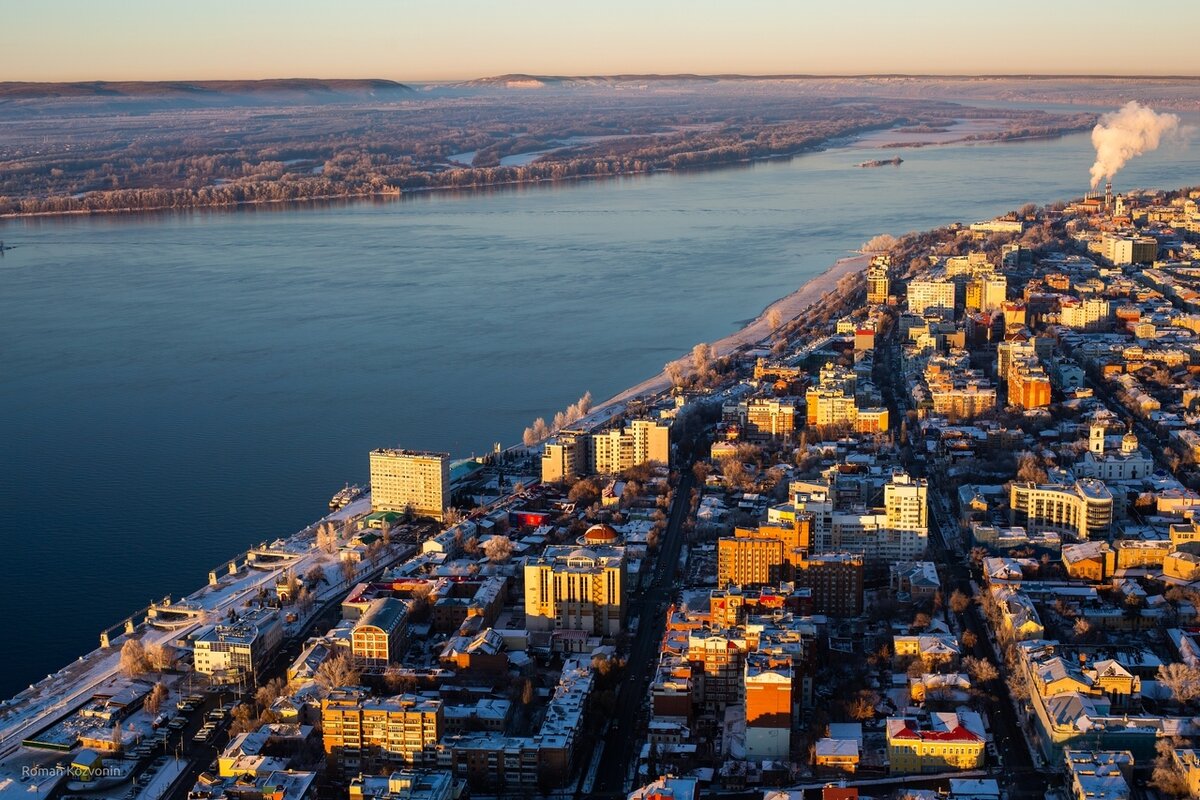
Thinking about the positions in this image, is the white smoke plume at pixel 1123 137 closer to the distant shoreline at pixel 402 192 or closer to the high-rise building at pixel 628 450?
the distant shoreline at pixel 402 192

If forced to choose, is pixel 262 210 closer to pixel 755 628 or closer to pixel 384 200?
pixel 384 200

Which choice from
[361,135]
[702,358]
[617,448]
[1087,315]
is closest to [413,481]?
[617,448]

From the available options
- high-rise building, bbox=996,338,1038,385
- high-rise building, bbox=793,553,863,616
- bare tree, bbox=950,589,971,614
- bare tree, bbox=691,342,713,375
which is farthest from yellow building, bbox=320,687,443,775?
high-rise building, bbox=996,338,1038,385

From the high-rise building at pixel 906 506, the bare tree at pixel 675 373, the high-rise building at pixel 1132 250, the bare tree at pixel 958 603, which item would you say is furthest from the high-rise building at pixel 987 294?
the bare tree at pixel 958 603

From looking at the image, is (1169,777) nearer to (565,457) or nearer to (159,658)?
(159,658)

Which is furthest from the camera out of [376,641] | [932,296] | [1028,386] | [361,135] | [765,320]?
[361,135]

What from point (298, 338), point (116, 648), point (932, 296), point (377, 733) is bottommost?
point (116, 648)
